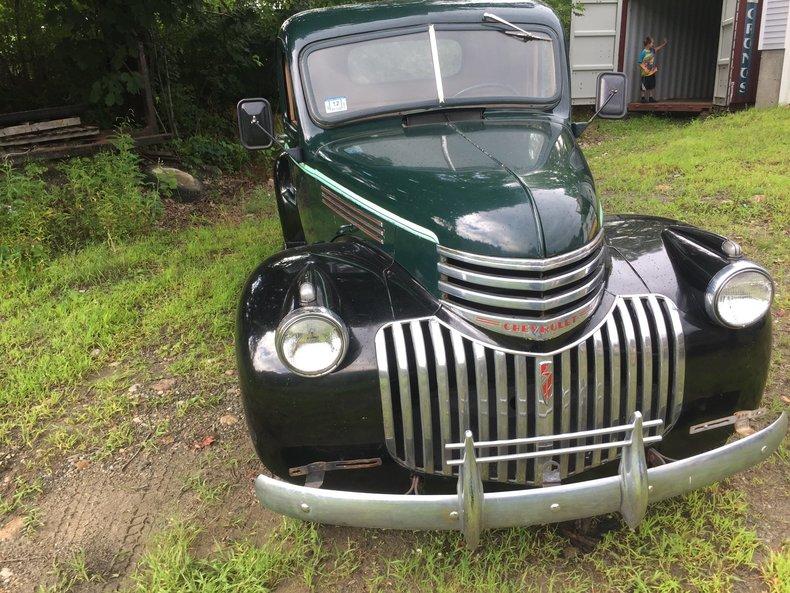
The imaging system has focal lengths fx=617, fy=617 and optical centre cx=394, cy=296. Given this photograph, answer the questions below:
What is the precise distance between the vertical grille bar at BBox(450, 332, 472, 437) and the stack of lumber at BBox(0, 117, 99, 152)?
24.0 feet

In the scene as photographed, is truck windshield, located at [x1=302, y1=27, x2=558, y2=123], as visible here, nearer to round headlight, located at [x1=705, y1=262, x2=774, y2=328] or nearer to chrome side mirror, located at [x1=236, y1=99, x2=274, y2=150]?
chrome side mirror, located at [x1=236, y1=99, x2=274, y2=150]

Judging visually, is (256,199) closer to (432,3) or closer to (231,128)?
(231,128)

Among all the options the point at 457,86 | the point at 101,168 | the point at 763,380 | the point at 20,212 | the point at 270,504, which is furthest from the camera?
the point at 101,168

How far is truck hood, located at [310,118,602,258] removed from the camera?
83.2 inches

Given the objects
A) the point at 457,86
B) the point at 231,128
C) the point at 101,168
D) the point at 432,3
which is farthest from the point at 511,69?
the point at 231,128

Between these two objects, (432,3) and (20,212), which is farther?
(20,212)

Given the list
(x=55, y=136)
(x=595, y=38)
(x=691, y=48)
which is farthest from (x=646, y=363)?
(x=691, y=48)

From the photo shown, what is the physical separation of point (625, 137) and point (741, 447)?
9.81 metres

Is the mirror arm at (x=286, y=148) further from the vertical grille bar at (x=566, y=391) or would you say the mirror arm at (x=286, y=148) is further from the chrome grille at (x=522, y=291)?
the vertical grille bar at (x=566, y=391)

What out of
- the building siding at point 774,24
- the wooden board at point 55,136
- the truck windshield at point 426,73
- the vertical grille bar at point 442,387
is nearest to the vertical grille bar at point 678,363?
the vertical grille bar at point 442,387

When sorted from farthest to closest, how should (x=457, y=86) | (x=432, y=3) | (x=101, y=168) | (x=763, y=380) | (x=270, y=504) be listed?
(x=101, y=168), (x=432, y=3), (x=457, y=86), (x=763, y=380), (x=270, y=504)

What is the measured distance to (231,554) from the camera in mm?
2375

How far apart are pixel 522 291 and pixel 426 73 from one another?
1.63 m

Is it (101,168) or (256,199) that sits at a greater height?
(101,168)
